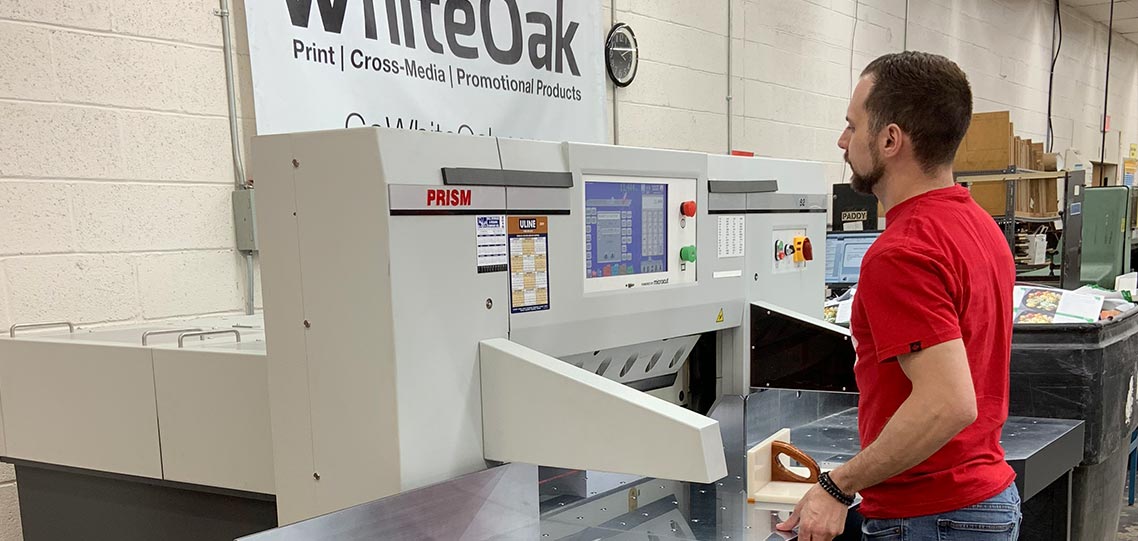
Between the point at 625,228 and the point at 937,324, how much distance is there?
1.89 ft

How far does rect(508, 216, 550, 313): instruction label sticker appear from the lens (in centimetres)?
129

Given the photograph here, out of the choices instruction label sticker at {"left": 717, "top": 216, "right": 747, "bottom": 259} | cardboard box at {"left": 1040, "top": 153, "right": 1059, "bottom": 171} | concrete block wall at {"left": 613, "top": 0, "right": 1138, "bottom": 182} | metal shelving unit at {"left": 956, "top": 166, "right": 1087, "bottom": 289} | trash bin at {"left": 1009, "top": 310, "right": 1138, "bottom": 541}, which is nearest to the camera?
instruction label sticker at {"left": 717, "top": 216, "right": 747, "bottom": 259}

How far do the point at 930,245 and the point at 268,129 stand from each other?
185cm

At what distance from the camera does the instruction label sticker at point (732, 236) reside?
1.72 m

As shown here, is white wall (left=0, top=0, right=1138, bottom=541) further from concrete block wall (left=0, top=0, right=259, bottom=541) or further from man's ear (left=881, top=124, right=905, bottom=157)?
man's ear (left=881, top=124, right=905, bottom=157)

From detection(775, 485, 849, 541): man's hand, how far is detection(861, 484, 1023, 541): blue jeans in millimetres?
111

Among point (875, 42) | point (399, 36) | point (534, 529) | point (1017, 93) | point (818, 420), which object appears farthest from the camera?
point (1017, 93)

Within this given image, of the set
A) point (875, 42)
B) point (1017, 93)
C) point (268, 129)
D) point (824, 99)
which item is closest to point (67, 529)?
point (268, 129)

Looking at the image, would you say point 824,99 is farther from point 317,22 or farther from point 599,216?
point 599,216

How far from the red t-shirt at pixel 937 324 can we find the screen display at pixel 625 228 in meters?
0.41

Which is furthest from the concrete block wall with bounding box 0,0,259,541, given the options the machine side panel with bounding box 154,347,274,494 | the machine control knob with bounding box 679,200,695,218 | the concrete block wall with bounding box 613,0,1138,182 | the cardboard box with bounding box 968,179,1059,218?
the cardboard box with bounding box 968,179,1059,218

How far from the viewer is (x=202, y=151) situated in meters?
2.32

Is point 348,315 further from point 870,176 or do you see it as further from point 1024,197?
point 1024,197

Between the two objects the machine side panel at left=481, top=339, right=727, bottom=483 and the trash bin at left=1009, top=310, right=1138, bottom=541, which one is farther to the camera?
the trash bin at left=1009, top=310, right=1138, bottom=541
